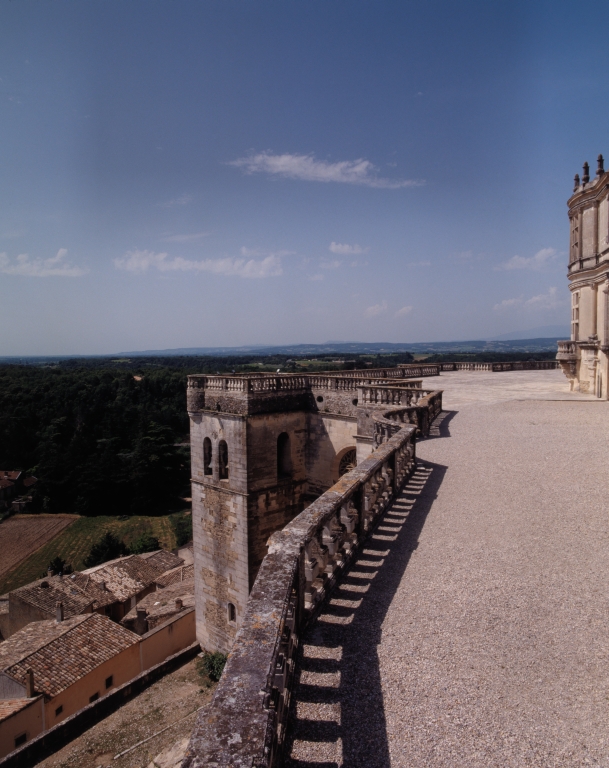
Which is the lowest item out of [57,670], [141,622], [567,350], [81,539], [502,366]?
[81,539]

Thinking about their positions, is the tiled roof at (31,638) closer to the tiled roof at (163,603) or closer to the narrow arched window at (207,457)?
the tiled roof at (163,603)

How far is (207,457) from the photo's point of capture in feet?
61.2

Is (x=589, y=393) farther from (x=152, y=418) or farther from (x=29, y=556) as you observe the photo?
(x=152, y=418)

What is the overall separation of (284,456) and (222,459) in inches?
93.3

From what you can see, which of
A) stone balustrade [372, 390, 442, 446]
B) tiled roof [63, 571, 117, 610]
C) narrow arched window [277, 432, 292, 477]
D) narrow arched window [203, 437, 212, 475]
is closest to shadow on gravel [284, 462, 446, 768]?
stone balustrade [372, 390, 442, 446]

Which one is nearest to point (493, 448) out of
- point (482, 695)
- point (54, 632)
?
point (482, 695)

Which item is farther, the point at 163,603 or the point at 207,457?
the point at 163,603

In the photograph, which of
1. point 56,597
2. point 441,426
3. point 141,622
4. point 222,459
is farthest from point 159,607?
point 441,426

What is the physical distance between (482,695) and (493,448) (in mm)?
7794

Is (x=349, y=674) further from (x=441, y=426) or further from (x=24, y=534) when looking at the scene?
(x=24, y=534)

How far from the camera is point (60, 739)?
14.5 metres

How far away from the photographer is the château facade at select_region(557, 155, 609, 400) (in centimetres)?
1811

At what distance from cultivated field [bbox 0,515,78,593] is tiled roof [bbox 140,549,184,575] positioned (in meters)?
13.9

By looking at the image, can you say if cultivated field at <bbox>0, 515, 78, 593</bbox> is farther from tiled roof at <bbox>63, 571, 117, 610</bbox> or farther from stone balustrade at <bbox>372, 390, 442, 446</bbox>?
stone balustrade at <bbox>372, 390, 442, 446</bbox>
